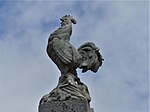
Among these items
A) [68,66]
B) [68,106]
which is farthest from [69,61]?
[68,106]

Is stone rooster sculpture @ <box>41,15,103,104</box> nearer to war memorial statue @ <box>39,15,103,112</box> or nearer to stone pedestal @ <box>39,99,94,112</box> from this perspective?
war memorial statue @ <box>39,15,103,112</box>

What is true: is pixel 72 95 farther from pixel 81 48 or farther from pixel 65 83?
pixel 81 48

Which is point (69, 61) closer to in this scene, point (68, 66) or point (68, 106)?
point (68, 66)

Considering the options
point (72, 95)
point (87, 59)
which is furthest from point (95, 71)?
point (72, 95)

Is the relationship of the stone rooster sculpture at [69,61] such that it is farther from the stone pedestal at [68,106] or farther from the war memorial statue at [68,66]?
the stone pedestal at [68,106]

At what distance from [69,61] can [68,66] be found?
0.14 m

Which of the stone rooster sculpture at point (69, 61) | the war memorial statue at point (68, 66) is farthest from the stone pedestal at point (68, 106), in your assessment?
the stone rooster sculpture at point (69, 61)

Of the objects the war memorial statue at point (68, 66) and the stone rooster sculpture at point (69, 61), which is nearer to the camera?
the war memorial statue at point (68, 66)

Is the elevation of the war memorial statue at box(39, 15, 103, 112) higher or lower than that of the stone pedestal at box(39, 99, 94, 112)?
higher

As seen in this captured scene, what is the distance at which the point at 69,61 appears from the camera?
10.0m

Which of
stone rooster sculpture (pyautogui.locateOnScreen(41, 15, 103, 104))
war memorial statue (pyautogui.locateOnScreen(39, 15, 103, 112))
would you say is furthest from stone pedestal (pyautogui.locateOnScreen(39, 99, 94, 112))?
stone rooster sculpture (pyautogui.locateOnScreen(41, 15, 103, 104))

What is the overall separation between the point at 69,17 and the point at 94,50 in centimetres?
107

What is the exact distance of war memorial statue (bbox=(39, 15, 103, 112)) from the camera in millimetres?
9516

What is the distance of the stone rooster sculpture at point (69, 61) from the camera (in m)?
9.72
